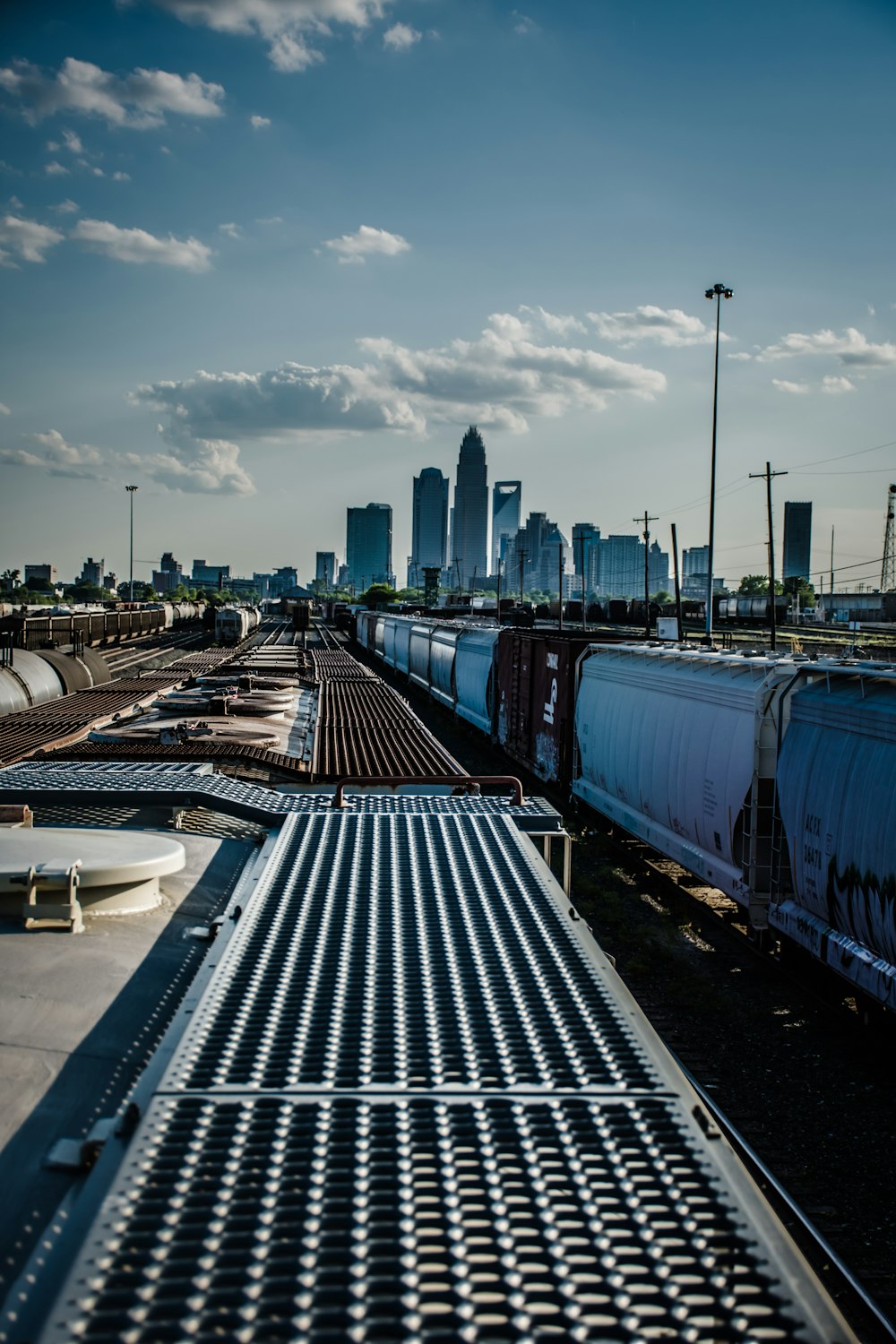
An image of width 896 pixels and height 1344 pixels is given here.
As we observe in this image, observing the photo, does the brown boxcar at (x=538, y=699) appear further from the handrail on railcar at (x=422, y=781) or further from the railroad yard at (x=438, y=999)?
the handrail on railcar at (x=422, y=781)

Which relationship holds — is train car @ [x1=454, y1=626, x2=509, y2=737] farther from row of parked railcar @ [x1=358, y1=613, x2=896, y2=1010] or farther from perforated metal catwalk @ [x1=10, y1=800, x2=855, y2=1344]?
perforated metal catwalk @ [x1=10, y1=800, x2=855, y2=1344]

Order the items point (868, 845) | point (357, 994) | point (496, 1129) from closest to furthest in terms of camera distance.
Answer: point (496, 1129) → point (357, 994) → point (868, 845)

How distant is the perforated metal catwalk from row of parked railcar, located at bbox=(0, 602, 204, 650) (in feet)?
74.3

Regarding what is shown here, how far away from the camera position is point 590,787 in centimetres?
1953

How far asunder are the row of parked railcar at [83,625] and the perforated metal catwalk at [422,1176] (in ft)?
74.3

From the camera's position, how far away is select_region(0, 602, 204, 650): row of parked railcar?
35.8m

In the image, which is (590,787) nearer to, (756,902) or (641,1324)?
(756,902)

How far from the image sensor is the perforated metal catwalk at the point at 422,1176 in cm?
221

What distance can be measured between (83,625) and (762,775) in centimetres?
4316

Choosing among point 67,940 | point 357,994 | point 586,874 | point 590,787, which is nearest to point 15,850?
point 67,940

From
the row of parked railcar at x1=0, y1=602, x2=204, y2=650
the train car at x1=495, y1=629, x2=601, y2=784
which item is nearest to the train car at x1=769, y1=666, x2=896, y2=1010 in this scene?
the train car at x1=495, y1=629, x2=601, y2=784

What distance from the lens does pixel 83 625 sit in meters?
48.6

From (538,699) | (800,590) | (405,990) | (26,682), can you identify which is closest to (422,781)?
(405,990)

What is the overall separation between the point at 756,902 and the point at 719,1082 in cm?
300
